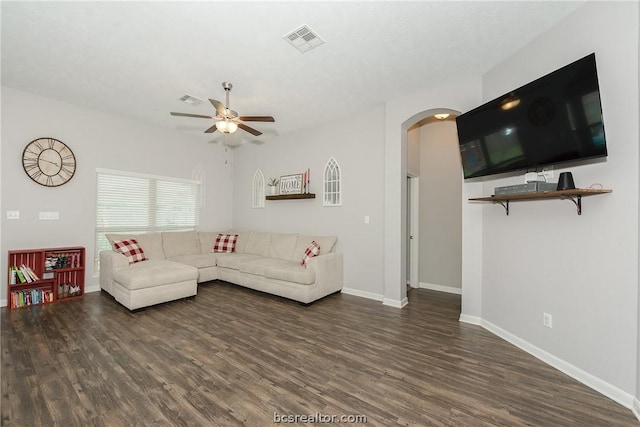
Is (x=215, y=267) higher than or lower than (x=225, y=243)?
lower

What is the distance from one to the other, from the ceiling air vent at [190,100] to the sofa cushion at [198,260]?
8.54 feet

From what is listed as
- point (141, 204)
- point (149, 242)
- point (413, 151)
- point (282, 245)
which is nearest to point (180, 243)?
point (149, 242)

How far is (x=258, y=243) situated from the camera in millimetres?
5309

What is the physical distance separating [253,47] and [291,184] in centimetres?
282

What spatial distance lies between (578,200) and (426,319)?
6.60ft

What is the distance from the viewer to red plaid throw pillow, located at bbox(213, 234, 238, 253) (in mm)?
5547

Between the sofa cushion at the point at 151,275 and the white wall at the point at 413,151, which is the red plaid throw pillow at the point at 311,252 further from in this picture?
the white wall at the point at 413,151

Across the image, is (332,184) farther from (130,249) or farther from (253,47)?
(130,249)

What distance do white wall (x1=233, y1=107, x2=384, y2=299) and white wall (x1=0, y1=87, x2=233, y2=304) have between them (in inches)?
81.4

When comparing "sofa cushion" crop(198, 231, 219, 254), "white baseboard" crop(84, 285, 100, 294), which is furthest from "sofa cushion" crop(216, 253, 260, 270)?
"white baseboard" crop(84, 285, 100, 294)

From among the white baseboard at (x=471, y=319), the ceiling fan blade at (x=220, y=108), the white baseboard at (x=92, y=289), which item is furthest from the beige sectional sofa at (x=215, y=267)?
the ceiling fan blade at (x=220, y=108)

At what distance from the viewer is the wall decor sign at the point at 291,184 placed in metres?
5.17

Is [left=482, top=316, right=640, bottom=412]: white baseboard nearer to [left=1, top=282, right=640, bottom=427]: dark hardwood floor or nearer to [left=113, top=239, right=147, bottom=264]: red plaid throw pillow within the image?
[left=1, top=282, right=640, bottom=427]: dark hardwood floor

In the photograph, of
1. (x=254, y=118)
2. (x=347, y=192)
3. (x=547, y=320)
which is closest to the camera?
(x=547, y=320)
